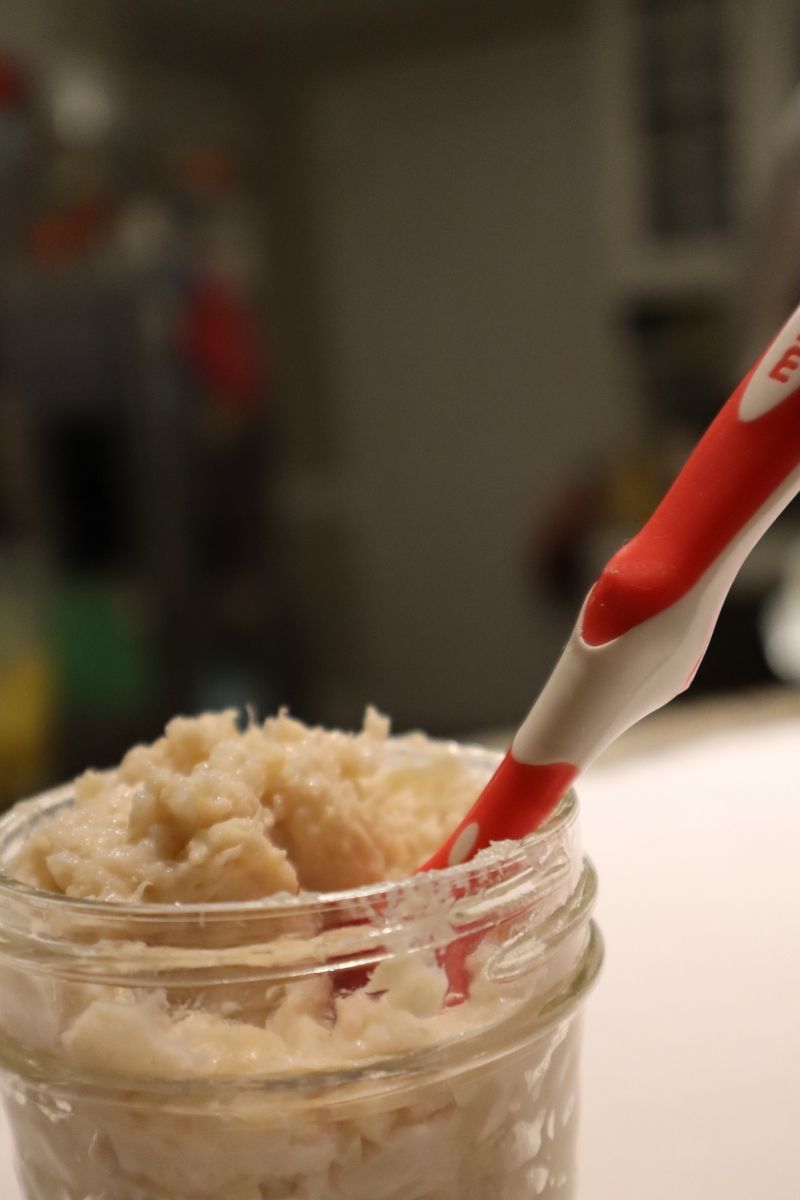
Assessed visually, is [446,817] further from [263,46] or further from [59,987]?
[263,46]

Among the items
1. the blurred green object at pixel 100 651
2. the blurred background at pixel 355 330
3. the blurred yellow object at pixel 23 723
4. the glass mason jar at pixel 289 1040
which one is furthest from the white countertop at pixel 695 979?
the blurred green object at pixel 100 651

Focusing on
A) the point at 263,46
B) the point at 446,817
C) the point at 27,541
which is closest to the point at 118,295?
the point at 27,541

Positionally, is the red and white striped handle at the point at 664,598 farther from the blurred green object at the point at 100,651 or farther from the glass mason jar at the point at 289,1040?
the blurred green object at the point at 100,651

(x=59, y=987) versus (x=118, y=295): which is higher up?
(x=118, y=295)

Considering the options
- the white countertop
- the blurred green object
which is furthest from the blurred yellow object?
the white countertop

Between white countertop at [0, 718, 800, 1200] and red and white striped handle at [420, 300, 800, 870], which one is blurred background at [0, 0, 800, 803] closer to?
white countertop at [0, 718, 800, 1200]
